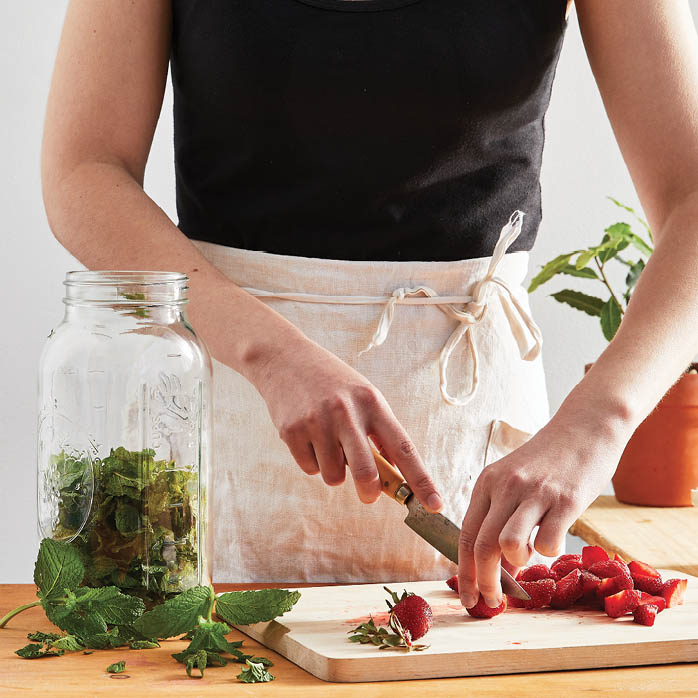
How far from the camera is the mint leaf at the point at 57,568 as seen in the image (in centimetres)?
79

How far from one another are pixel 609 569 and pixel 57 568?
0.47m

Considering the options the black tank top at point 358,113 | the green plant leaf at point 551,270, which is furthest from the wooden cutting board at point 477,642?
the green plant leaf at point 551,270

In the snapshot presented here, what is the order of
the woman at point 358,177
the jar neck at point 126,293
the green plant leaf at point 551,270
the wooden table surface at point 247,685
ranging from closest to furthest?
1. the wooden table surface at point 247,685
2. the jar neck at point 126,293
3. the woman at point 358,177
4. the green plant leaf at point 551,270

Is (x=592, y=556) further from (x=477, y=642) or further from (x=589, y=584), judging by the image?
(x=477, y=642)

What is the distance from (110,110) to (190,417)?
0.42 meters

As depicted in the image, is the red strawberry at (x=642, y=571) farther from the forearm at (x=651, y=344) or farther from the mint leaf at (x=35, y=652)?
the mint leaf at (x=35, y=652)

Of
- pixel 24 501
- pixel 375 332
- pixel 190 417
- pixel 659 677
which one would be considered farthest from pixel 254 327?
pixel 24 501

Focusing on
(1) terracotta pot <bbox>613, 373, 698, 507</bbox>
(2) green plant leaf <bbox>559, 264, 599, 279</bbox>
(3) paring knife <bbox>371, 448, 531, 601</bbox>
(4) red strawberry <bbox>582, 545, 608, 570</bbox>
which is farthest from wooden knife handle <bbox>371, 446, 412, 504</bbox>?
(2) green plant leaf <bbox>559, 264, 599, 279</bbox>

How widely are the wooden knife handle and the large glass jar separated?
14cm

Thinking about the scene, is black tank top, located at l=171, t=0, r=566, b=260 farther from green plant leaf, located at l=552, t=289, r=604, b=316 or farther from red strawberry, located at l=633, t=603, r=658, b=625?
green plant leaf, located at l=552, t=289, r=604, b=316

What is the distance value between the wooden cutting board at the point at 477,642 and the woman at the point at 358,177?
0.85ft

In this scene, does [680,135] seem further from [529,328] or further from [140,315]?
[140,315]

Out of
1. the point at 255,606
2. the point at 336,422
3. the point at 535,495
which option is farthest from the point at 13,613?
the point at 535,495

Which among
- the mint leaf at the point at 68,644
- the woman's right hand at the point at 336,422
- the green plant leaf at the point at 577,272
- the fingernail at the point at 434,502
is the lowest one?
the mint leaf at the point at 68,644
